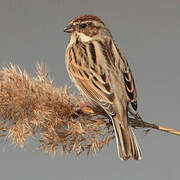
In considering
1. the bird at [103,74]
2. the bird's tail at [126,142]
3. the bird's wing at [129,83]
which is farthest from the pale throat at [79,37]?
the bird's tail at [126,142]

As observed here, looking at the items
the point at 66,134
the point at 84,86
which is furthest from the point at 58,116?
the point at 84,86

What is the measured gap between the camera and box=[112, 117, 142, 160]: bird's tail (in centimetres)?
75

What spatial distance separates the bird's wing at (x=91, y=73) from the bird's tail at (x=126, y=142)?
0.18 feet

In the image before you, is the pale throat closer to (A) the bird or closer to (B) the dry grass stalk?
(A) the bird

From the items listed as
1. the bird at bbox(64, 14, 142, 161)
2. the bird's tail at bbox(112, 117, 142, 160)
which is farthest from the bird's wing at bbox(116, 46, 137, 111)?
the bird's tail at bbox(112, 117, 142, 160)

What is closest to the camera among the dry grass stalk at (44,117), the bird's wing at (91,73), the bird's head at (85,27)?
the dry grass stalk at (44,117)

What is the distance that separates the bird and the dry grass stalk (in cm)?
11

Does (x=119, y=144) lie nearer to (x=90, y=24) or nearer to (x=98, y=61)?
(x=98, y=61)

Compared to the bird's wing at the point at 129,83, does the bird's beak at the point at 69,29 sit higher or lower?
higher

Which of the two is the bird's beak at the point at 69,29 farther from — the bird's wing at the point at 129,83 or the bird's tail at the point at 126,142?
the bird's tail at the point at 126,142

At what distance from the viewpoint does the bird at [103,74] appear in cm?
82

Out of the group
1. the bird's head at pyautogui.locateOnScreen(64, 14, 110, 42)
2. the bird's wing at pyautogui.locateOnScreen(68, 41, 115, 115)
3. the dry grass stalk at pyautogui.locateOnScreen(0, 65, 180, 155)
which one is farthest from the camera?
the bird's head at pyautogui.locateOnScreen(64, 14, 110, 42)

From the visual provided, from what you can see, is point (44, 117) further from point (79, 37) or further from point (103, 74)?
point (79, 37)

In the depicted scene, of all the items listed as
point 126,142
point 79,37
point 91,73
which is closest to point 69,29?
point 79,37
